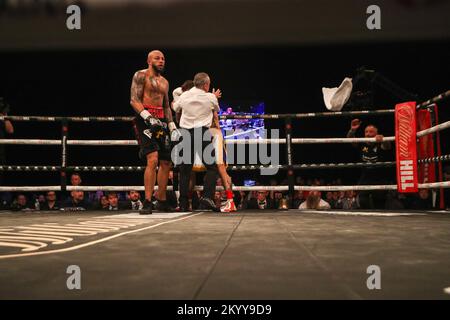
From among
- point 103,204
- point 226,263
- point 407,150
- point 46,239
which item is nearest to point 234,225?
point 46,239

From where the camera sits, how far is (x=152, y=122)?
2969 mm

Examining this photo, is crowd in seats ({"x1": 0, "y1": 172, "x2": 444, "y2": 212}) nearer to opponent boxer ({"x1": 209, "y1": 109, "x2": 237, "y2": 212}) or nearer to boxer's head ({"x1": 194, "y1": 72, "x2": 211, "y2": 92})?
opponent boxer ({"x1": 209, "y1": 109, "x2": 237, "y2": 212})

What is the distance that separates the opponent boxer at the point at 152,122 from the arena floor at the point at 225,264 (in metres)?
1.36

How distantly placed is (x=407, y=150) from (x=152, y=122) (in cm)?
221

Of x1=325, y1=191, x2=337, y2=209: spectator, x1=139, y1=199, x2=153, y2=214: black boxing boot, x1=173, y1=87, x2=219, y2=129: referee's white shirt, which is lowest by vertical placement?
x1=325, y1=191, x2=337, y2=209: spectator

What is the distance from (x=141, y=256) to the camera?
111 cm

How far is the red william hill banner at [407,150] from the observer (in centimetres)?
347

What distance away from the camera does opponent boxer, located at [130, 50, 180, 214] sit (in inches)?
118

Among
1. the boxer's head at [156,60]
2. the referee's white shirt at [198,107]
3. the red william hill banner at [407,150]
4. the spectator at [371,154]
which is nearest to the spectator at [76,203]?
the referee's white shirt at [198,107]

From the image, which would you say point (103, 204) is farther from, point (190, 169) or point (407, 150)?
point (407, 150)

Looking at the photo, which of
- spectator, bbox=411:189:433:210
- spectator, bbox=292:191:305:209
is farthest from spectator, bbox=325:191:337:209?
spectator, bbox=411:189:433:210

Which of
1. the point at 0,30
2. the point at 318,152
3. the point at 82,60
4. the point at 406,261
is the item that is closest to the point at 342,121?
the point at 318,152

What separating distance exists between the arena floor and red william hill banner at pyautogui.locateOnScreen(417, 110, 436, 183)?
1994 millimetres

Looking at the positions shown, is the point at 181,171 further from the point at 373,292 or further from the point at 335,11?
the point at 373,292
